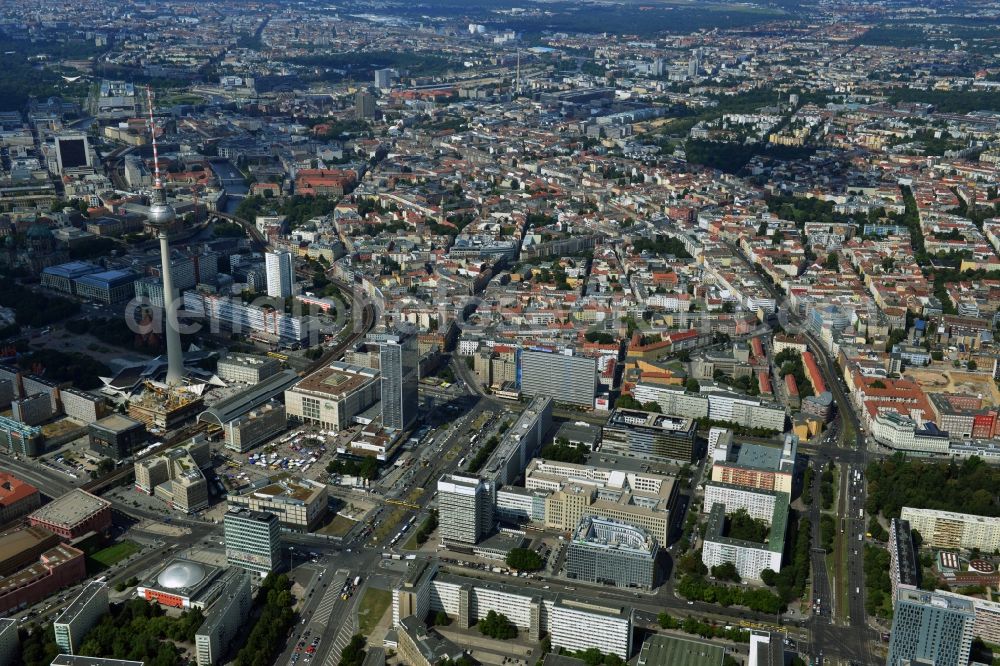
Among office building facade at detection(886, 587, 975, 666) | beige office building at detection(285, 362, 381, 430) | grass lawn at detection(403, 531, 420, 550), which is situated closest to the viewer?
office building facade at detection(886, 587, 975, 666)

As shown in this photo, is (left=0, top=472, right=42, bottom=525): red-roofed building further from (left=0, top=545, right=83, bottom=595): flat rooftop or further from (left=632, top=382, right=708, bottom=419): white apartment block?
(left=632, top=382, right=708, bottom=419): white apartment block

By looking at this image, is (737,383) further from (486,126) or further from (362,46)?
(362,46)

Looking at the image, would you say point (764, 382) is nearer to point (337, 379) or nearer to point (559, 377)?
point (559, 377)

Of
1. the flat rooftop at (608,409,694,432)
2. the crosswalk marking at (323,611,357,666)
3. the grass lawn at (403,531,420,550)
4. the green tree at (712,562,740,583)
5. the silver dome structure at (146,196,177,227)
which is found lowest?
the crosswalk marking at (323,611,357,666)

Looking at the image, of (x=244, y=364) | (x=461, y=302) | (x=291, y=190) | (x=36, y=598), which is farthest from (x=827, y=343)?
(x=291, y=190)

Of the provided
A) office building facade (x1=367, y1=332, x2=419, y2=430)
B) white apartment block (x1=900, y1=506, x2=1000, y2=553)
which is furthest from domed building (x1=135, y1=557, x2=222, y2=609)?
white apartment block (x1=900, y1=506, x2=1000, y2=553)

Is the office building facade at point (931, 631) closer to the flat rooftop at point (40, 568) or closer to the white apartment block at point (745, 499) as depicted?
the white apartment block at point (745, 499)

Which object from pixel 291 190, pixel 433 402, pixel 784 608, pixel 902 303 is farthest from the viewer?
pixel 291 190
